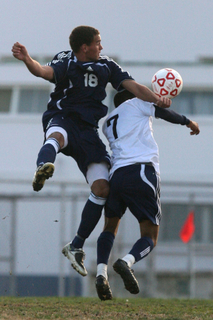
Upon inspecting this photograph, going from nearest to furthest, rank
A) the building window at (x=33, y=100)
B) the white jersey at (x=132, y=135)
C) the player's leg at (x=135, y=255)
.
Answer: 1. the player's leg at (x=135, y=255)
2. the white jersey at (x=132, y=135)
3. the building window at (x=33, y=100)

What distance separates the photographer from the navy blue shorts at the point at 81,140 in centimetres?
592

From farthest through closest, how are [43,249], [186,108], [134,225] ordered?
[186,108], [134,225], [43,249]

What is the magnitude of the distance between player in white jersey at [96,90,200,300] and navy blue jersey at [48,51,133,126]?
10.8 inches

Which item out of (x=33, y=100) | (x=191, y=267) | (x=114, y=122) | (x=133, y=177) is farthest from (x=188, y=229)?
(x=33, y=100)

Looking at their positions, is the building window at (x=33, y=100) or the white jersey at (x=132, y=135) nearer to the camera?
the white jersey at (x=132, y=135)

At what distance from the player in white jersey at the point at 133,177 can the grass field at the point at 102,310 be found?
1.14 ft

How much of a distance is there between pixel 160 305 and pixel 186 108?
66.3 ft

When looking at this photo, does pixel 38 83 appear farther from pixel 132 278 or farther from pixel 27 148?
pixel 132 278

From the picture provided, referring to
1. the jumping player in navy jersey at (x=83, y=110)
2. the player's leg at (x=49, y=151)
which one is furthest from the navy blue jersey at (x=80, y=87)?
the player's leg at (x=49, y=151)

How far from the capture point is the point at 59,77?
5805 millimetres

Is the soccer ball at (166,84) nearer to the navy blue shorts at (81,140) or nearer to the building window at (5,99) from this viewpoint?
the navy blue shorts at (81,140)

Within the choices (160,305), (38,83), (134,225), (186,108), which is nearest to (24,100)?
(38,83)

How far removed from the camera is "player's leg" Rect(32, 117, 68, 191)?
5.31m

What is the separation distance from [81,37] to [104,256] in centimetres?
233
